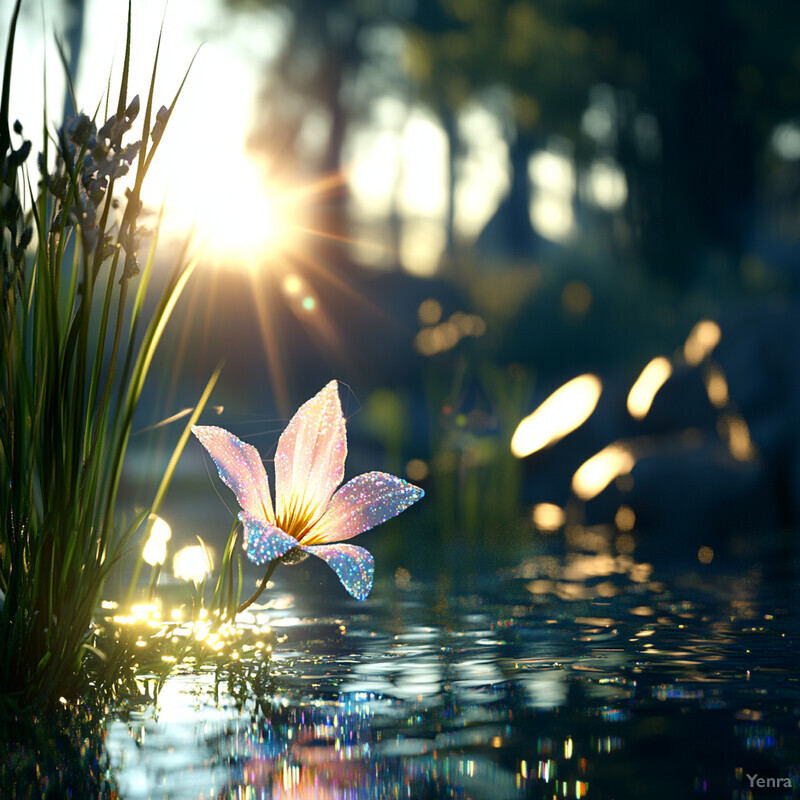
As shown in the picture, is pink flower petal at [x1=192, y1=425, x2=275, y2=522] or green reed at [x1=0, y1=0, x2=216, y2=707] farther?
pink flower petal at [x1=192, y1=425, x2=275, y2=522]

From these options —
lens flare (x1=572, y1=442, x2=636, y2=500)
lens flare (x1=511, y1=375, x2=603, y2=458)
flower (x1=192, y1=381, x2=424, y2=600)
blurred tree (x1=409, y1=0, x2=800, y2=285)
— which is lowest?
flower (x1=192, y1=381, x2=424, y2=600)

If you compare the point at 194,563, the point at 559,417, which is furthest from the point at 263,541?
the point at 559,417

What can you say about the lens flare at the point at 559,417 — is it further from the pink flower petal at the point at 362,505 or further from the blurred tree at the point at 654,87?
the pink flower petal at the point at 362,505

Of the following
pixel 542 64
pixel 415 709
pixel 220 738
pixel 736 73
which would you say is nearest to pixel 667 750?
pixel 415 709

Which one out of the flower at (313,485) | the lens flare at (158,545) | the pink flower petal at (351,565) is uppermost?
the flower at (313,485)

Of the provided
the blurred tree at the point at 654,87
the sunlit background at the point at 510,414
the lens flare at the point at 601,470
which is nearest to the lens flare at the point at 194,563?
the sunlit background at the point at 510,414

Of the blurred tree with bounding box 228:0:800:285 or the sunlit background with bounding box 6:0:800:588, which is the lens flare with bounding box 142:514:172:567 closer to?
the sunlit background with bounding box 6:0:800:588

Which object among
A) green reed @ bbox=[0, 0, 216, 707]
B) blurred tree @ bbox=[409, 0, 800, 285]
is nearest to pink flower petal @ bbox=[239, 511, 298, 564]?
green reed @ bbox=[0, 0, 216, 707]
